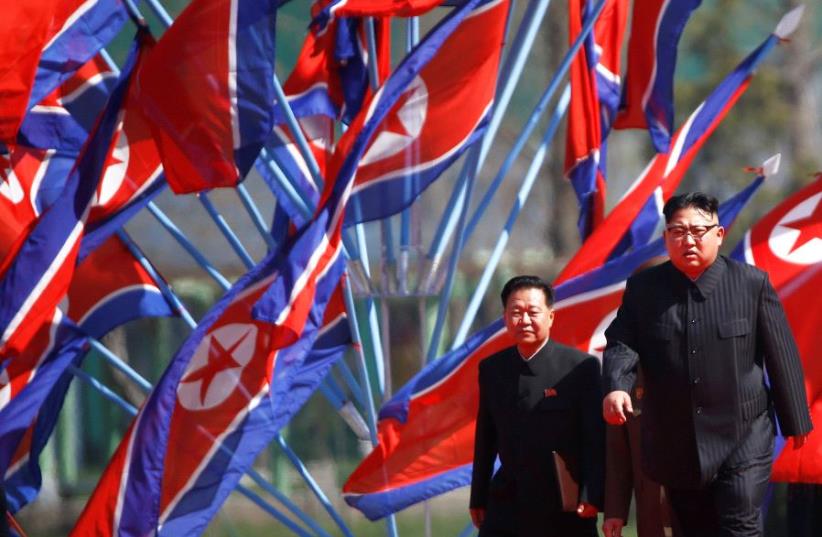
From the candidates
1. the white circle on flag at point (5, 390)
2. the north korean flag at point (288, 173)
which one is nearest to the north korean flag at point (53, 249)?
the white circle on flag at point (5, 390)

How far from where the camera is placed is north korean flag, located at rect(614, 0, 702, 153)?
831 cm

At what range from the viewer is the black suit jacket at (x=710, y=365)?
4891mm

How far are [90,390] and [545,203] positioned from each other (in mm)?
3584

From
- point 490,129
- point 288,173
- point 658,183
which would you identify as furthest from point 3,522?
point 658,183

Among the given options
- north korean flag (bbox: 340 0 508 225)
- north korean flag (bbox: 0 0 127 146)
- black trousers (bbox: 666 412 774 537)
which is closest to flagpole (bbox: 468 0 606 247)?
north korean flag (bbox: 340 0 508 225)

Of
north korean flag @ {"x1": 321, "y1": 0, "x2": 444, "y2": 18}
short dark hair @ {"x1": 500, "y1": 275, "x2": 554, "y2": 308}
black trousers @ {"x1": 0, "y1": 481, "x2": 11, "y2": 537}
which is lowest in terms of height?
black trousers @ {"x1": 0, "y1": 481, "x2": 11, "y2": 537}

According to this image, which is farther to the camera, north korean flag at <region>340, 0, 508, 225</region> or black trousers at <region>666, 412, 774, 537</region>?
north korean flag at <region>340, 0, 508, 225</region>

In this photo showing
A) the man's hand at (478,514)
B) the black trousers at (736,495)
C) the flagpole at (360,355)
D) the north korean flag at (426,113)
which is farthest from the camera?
the flagpole at (360,355)

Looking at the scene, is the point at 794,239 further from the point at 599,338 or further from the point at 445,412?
the point at 445,412

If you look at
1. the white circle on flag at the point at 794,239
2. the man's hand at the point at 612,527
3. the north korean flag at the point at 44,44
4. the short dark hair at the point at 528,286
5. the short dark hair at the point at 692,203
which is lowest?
the man's hand at the point at 612,527

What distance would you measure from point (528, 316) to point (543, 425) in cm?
35

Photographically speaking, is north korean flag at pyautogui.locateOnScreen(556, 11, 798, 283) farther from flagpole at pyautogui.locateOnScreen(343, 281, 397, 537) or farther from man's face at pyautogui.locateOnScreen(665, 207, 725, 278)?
man's face at pyautogui.locateOnScreen(665, 207, 725, 278)

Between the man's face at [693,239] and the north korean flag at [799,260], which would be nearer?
the man's face at [693,239]

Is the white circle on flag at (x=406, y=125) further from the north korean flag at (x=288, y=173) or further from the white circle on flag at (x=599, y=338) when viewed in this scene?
the white circle on flag at (x=599, y=338)
